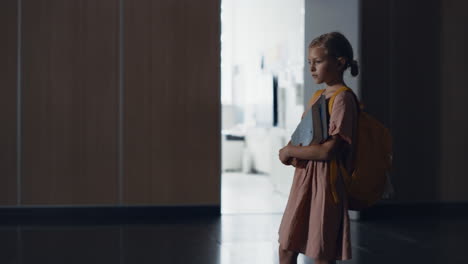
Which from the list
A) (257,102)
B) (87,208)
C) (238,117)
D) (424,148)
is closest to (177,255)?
(87,208)

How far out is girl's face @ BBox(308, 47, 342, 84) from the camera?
78.7 inches

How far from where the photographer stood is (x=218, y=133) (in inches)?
200

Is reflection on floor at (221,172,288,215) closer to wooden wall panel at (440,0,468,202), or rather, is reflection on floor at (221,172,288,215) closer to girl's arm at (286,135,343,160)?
wooden wall panel at (440,0,468,202)

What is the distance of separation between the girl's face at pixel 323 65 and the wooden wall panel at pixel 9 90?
143 inches

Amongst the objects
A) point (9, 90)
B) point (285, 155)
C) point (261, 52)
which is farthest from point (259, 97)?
point (285, 155)

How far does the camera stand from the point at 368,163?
192 cm

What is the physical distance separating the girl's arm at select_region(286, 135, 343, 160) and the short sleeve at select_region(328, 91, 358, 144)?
30mm

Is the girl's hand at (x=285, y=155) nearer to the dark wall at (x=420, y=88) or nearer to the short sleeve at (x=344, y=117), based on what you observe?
the short sleeve at (x=344, y=117)

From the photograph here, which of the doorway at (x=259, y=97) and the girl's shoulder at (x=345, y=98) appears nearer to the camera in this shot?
the girl's shoulder at (x=345, y=98)

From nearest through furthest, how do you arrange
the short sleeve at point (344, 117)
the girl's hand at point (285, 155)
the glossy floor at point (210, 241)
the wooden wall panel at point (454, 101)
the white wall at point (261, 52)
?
the short sleeve at point (344, 117) < the girl's hand at point (285, 155) < the glossy floor at point (210, 241) < the wooden wall panel at point (454, 101) < the white wall at point (261, 52)

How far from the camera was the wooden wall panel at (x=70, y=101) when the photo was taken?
4891 mm

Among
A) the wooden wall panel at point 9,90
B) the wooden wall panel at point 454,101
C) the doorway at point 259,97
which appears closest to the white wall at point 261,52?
the doorway at point 259,97

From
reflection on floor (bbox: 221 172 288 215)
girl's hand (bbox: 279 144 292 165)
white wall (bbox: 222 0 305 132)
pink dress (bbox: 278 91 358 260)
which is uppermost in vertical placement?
white wall (bbox: 222 0 305 132)

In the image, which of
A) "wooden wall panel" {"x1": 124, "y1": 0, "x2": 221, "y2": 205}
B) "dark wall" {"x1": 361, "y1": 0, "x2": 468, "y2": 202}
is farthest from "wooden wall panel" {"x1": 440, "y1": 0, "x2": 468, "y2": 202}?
"wooden wall panel" {"x1": 124, "y1": 0, "x2": 221, "y2": 205}
